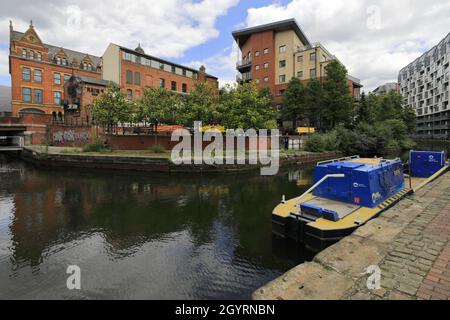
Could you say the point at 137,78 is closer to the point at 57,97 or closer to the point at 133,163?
the point at 57,97

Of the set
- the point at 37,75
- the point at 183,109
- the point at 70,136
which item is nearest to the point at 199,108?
the point at 183,109

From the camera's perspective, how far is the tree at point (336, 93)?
37531 millimetres

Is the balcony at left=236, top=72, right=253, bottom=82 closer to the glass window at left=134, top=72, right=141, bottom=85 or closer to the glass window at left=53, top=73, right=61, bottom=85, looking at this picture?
the glass window at left=134, top=72, right=141, bottom=85

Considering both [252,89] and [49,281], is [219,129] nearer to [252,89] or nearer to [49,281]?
[252,89]

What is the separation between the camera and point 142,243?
25.2 feet

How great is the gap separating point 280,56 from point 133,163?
34.3 meters

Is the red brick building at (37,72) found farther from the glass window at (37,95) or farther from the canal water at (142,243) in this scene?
the canal water at (142,243)

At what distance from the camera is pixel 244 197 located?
44.7 ft

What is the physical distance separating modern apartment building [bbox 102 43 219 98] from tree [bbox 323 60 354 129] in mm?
18909

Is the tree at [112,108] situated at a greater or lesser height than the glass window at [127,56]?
lesser

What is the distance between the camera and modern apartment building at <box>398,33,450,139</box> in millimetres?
62469

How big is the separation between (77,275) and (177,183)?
38.3 feet

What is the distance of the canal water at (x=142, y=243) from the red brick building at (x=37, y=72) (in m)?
33.3

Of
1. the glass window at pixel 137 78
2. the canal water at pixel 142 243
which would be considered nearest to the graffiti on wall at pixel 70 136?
the glass window at pixel 137 78
